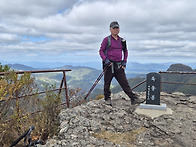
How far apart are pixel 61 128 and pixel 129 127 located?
163 cm

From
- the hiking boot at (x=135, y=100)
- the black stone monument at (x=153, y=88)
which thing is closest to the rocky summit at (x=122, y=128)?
the hiking boot at (x=135, y=100)

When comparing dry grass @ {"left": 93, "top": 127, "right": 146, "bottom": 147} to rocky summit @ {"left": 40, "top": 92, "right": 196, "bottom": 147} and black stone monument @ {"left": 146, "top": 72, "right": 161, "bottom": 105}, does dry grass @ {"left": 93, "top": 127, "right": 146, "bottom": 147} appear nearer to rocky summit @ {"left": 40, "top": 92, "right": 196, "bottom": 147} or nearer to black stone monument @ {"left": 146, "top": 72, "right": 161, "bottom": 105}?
rocky summit @ {"left": 40, "top": 92, "right": 196, "bottom": 147}

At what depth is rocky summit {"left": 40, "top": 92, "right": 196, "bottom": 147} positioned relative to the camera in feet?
12.3

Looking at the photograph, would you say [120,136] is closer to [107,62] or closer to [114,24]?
[107,62]

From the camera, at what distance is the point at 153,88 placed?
19.0ft

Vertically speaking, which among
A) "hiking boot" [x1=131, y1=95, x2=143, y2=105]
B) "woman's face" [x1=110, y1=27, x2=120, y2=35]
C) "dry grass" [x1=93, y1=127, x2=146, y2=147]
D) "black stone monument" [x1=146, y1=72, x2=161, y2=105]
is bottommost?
"dry grass" [x1=93, y1=127, x2=146, y2=147]

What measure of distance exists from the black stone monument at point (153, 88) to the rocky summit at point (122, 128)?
20.7 inches

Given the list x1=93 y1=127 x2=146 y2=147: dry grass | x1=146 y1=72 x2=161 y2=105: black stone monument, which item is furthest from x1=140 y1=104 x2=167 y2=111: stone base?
x1=93 y1=127 x2=146 y2=147: dry grass

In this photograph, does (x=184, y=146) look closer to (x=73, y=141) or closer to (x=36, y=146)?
(x=73, y=141)

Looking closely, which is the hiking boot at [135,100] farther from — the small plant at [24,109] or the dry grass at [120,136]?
the small plant at [24,109]

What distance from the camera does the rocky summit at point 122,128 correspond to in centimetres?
376

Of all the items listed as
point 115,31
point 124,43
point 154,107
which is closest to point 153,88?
point 154,107

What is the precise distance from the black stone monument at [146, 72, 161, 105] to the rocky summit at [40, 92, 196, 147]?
53cm

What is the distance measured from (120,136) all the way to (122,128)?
15.3 inches
